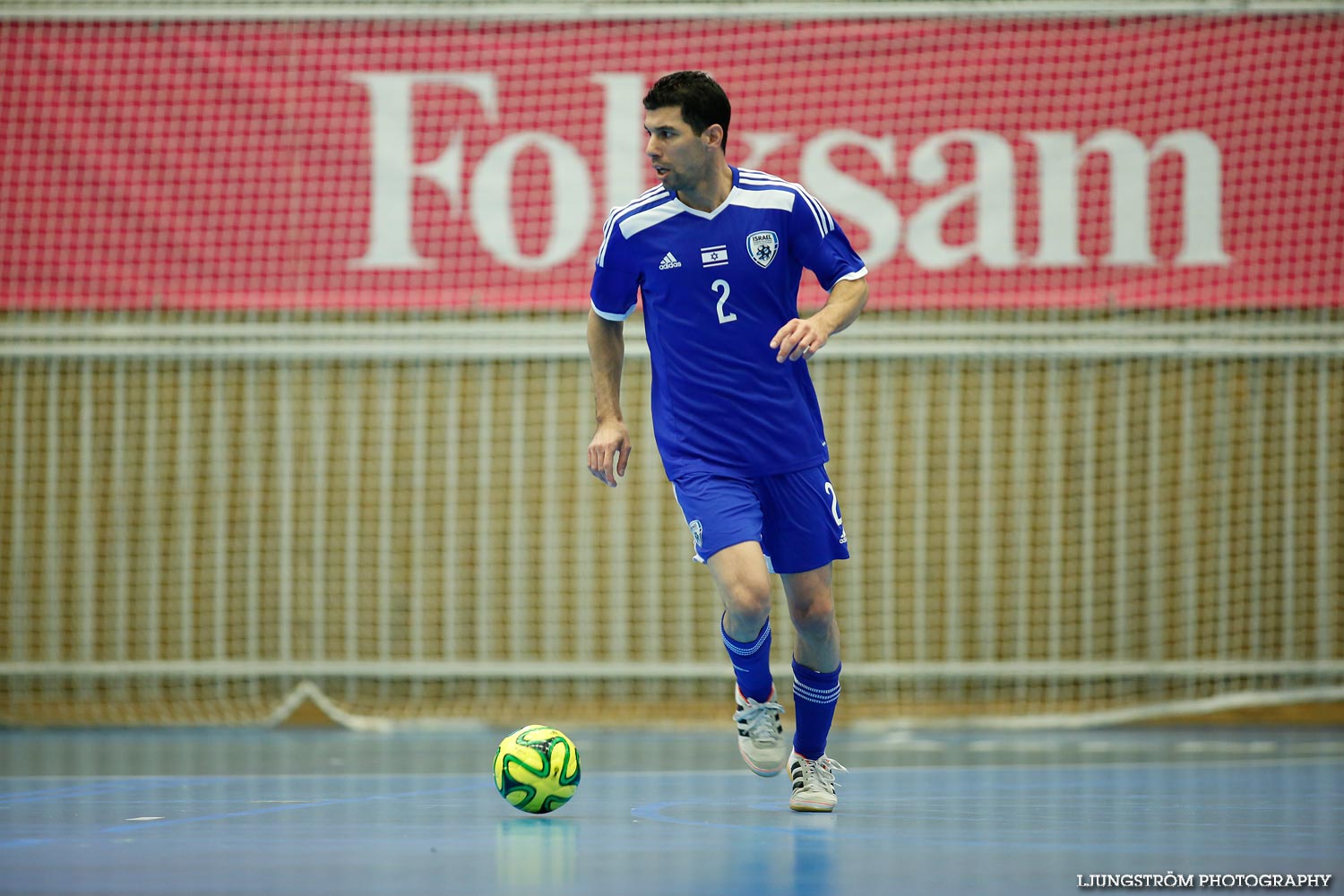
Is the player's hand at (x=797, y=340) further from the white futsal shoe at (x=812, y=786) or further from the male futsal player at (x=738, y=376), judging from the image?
the white futsal shoe at (x=812, y=786)

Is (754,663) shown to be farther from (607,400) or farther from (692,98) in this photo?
(692,98)

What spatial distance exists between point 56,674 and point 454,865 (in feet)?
20.1

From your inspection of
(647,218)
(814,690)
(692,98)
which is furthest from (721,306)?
(814,690)

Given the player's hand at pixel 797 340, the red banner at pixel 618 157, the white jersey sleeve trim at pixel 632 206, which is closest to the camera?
the player's hand at pixel 797 340

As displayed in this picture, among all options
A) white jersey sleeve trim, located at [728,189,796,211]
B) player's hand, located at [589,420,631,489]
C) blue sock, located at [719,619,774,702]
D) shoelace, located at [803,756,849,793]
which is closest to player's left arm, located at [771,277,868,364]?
white jersey sleeve trim, located at [728,189,796,211]

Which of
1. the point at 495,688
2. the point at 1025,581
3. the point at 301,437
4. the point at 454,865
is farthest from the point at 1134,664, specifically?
the point at 454,865

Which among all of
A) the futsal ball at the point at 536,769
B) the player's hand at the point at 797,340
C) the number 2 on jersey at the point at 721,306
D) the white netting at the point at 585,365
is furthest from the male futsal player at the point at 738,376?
the white netting at the point at 585,365

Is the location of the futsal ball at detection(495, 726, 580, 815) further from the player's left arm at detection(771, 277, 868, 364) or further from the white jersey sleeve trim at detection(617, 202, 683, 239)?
the white jersey sleeve trim at detection(617, 202, 683, 239)

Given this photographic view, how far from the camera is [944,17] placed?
908 centimetres

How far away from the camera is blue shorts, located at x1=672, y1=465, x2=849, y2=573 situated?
15.1ft

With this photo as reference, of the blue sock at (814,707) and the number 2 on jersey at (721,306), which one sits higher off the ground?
the number 2 on jersey at (721,306)

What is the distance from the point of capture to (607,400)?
4859 mm

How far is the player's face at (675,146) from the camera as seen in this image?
4.57 meters

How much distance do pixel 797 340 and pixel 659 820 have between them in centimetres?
156
